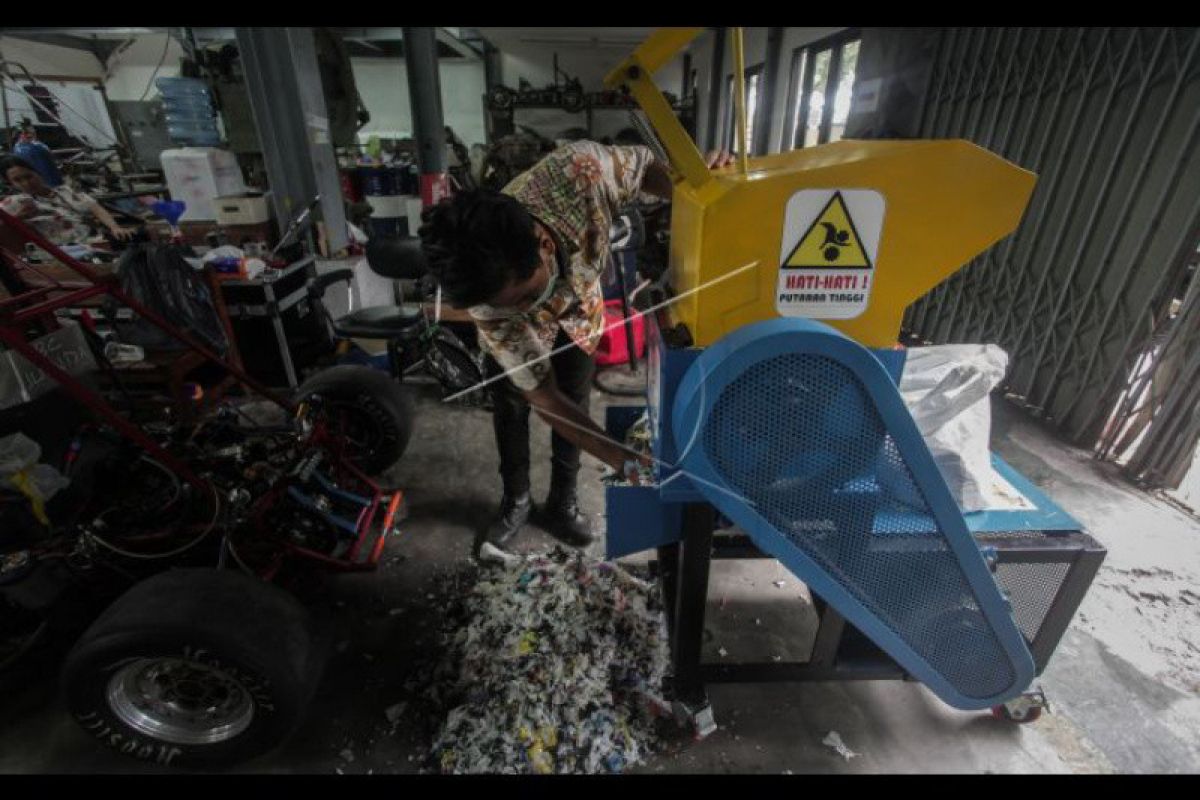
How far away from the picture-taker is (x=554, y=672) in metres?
1.95

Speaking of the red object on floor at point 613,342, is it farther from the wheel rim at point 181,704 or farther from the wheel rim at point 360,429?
the wheel rim at point 181,704

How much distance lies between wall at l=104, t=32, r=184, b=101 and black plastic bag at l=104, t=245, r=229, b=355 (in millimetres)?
13211

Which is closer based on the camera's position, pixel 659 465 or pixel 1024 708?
pixel 659 465

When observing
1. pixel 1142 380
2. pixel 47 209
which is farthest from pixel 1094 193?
pixel 47 209

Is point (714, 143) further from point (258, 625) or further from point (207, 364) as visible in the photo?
point (258, 625)

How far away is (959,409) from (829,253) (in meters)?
0.66

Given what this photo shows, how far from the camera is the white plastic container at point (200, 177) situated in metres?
4.62

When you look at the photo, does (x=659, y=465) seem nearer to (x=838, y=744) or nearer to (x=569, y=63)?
(x=838, y=744)

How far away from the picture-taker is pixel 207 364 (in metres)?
3.76

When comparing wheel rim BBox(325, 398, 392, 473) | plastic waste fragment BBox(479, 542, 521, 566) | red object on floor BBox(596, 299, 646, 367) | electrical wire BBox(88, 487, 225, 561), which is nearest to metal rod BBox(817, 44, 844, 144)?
red object on floor BBox(596, 299, 646, 367)

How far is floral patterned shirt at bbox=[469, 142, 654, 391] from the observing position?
1763 millimetres

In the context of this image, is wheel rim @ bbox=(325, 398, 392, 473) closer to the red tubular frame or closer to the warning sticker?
the red tubular frame

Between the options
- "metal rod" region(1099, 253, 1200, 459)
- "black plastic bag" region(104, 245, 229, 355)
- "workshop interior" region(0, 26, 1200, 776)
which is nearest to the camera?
"workshop interior" region(0, 26, 1200, 776)

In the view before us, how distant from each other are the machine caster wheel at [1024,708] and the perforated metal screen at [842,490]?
0.64 metres
